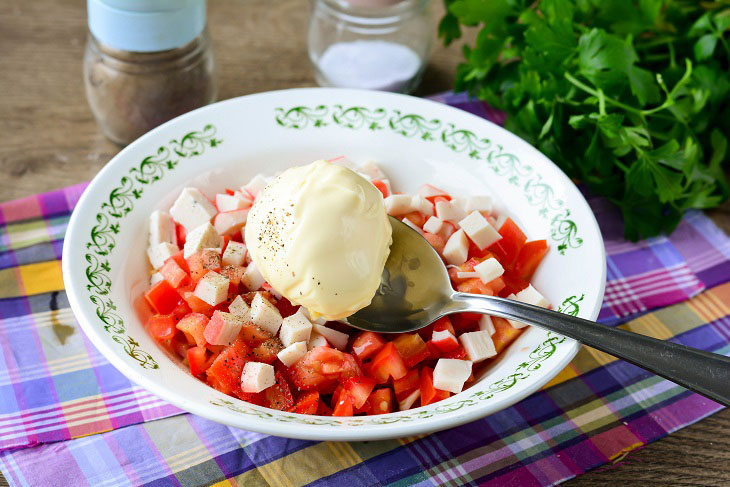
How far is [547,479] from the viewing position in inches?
66.2

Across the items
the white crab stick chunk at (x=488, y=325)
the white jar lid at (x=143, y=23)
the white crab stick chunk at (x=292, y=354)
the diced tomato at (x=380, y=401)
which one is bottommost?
the diced tomato at (x=380, y=401)

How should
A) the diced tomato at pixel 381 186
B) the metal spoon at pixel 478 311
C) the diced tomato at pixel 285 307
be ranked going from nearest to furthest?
the metal spoon at pixel 478 311, the diced tomato at pixel 285 307, the diced tomato at pixel 381 186

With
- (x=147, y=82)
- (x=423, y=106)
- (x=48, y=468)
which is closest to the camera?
(x=48, y=468)

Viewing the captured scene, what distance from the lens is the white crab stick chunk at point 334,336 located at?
5.76 feet

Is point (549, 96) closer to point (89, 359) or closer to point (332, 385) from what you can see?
point (332, 385)

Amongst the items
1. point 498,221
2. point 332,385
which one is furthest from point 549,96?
point 332,385

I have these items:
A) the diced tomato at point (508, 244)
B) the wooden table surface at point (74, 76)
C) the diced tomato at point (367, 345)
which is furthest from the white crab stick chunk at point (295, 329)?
the wooden table surface at point (74, 76)

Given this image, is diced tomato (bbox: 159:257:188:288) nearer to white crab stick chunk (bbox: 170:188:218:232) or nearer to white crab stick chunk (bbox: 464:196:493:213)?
white crab stick chunk (bbox: 170:188:218:232)

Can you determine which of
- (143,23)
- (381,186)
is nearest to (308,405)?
(381,186)

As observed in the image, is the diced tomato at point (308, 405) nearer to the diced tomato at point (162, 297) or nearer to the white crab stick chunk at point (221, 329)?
the white crab stick chunk at point (221, 329)

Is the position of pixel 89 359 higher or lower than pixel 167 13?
lower

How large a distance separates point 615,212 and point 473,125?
0.63 meters

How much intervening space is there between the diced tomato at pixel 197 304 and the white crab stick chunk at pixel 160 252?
129 mm

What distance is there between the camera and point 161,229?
6.17 ft
